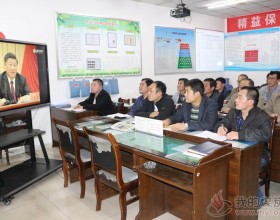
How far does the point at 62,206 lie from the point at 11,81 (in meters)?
1.52

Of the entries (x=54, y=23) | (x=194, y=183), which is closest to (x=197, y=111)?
(x=194, y=183)

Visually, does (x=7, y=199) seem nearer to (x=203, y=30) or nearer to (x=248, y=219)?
(x=248, y=219)

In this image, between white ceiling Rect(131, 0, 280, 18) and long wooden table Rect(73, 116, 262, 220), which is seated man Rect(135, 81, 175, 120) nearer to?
long wooden table Rect(73, 116, 262, 220)

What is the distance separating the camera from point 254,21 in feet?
22.7

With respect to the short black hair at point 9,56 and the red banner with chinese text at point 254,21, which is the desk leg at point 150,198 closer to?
the short black hair at point 9,56

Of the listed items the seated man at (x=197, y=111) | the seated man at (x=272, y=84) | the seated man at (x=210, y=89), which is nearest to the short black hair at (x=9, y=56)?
the seated man at (x=197, y=111)

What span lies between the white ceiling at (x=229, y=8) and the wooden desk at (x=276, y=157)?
3.89 m

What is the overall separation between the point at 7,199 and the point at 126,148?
1477 mm

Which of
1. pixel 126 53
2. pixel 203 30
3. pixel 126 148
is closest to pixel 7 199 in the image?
pixel 126 148

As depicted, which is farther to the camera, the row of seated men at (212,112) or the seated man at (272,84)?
the seated man at (272,84)

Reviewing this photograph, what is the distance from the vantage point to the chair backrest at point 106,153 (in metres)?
1.98

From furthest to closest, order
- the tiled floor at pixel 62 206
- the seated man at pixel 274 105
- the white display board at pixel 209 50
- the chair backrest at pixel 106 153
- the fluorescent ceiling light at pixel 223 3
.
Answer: the white display board at pixel 209 50
the fluorescent ceiling light at pixel 223 3
the seated man at pixel 274 105
the tiled floor at pixel 62 206
the chair backrest at pixel 106 153

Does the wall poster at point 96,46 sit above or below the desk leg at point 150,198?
above

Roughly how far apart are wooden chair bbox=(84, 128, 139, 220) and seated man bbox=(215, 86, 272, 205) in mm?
868
